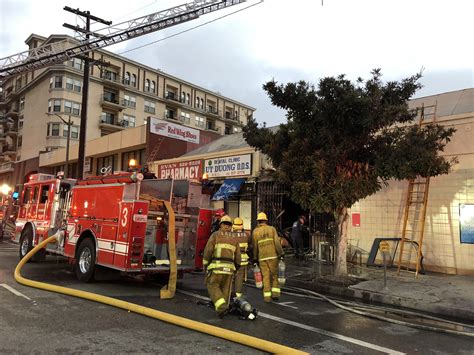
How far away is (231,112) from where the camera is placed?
242 feet

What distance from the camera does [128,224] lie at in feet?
27.8

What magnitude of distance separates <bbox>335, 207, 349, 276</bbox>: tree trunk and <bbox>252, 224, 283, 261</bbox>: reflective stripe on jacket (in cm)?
304

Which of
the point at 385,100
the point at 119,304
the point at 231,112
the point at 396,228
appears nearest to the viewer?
the point at 119,304

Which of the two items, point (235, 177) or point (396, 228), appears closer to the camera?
point (396, 228)

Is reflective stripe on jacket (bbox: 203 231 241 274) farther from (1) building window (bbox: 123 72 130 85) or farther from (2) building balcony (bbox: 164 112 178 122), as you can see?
(2) building balcony (bbox: 164 112 178 122)

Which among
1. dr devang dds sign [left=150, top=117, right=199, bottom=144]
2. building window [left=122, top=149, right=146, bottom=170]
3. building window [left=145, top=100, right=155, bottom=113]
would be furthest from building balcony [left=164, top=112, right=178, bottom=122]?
dr devang dds sign [left=150, top=117, right=199, bottom=144]

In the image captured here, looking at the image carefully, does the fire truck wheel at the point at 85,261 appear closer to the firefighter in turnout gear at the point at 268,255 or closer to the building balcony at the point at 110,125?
the firefighter in turnout gear at the point at 268,255

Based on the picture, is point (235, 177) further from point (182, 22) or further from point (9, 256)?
point (182, 22)

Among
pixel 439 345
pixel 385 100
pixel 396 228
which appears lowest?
pixel 439 345

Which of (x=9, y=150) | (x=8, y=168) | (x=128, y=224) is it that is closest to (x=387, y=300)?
(x=128, y=224)

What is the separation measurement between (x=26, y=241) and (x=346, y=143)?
385 inches

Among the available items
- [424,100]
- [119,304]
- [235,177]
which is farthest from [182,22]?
[119,304]

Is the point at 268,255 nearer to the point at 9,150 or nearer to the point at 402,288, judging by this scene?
the point at 402,288

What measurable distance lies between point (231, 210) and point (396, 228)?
8237mm
